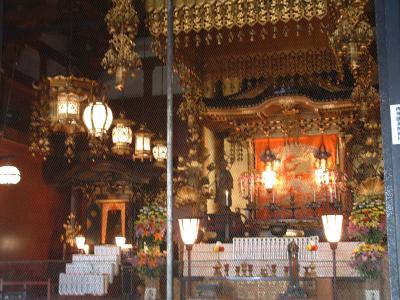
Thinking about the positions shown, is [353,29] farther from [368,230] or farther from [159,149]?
[159,149]

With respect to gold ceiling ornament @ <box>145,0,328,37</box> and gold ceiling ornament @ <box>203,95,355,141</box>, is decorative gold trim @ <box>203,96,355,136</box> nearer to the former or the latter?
gold ceiling ornament @ <box>203,95,355,141</box>

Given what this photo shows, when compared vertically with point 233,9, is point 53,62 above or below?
above

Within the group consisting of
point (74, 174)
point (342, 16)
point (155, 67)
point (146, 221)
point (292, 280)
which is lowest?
point (292, 280)

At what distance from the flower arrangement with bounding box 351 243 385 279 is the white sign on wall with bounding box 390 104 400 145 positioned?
104 inches

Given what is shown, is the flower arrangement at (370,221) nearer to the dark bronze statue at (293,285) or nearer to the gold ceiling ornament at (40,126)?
the dark bronze statue at (293,285)

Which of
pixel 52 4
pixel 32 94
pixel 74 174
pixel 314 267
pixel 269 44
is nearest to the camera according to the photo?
pixel 314 267

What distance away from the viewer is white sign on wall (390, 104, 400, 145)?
2621 millimetres

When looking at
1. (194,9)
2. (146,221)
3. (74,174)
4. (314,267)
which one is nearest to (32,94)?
(74,174)

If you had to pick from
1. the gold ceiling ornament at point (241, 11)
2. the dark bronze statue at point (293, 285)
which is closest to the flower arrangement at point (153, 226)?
the dark bronze statue at point (293, 285)

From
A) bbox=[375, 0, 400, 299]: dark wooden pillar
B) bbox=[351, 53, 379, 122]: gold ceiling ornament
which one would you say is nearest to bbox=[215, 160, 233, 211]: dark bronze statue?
bbox=[351, 53, 379, 122]: gold ceiling ornament

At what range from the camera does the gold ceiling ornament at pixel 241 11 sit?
4977mm

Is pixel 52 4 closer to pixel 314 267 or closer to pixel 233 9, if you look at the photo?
pixel 233 9

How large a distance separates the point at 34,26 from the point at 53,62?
3.56 feet

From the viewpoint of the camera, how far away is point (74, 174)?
30.1ft
